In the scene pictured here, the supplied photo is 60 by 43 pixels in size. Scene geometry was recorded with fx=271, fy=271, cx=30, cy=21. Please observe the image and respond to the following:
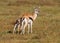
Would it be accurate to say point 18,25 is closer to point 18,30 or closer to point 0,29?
point 18,30

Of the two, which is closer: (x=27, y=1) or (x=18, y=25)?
(x=18, y=25)

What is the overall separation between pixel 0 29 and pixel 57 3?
1063 inches

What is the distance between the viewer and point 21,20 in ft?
56.4

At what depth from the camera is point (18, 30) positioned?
1758 cm

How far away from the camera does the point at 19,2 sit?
43.5 metres

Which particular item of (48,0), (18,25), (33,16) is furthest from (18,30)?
(48,0)

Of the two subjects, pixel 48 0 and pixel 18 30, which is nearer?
pixel 18 30

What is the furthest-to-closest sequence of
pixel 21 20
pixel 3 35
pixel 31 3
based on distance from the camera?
pixel 31 3
pixel 21 20
pixel 3 35

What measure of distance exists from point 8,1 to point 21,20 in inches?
1051

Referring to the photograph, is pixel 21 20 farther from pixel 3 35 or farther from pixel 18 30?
pixel 3 35

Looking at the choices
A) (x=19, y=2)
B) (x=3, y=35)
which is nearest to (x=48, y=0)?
(x=19, y=2)

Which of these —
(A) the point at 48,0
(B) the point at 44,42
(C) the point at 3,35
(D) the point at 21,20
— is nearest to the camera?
(B) the point at 44,42

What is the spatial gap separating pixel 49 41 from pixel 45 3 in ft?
99.8

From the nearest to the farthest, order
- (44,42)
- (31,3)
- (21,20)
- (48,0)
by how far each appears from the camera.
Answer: (44,42) → (21,20) → (31,3) → (48,0)
